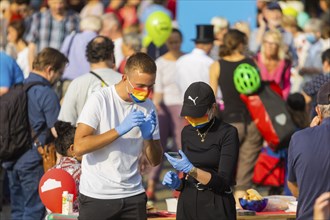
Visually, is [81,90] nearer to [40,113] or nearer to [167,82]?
[40,113]

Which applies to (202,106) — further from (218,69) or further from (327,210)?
(218,69)

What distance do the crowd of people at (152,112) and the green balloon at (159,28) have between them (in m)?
0.14

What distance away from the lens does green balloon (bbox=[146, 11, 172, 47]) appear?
1386 centimetres

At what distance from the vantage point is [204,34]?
40.3 feet

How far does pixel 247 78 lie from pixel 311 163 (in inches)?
193

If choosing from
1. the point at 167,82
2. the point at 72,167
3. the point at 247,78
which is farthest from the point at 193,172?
the point at 167,82

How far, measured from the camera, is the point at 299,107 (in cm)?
1163

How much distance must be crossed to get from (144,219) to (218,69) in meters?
4.55

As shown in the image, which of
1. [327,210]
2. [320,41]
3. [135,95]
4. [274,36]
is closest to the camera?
[327,210]

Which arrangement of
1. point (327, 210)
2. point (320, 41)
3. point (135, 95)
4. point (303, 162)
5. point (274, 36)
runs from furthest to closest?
point (320, 41) < point (274, 36) < point (135, 95) < point (303, 162) < point (327, 210)

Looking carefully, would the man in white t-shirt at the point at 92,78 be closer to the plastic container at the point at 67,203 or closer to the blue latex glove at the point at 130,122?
the plastic container at the point at 67,203

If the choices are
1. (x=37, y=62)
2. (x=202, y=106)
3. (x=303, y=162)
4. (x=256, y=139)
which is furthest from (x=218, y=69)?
(x=303, y=162)

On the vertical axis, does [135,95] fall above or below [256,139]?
above

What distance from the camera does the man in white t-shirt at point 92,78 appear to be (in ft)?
30.7
